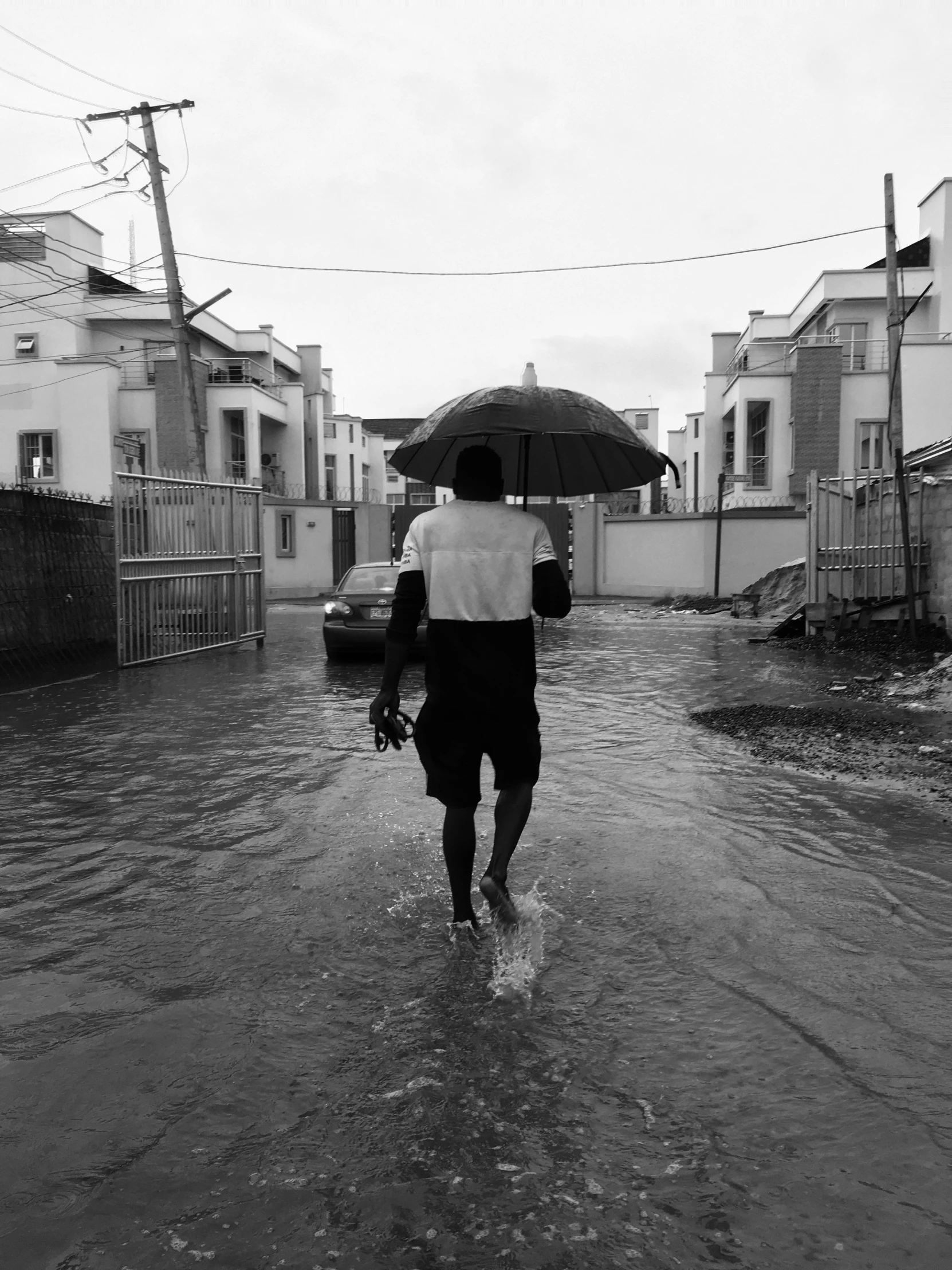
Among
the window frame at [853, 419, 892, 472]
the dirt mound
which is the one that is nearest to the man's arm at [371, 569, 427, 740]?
the dirt mound

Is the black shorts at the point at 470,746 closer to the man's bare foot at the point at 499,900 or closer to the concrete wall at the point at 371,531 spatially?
the man's bare foot at the point at 499,900

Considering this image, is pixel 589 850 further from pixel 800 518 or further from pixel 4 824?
pixel 800 518

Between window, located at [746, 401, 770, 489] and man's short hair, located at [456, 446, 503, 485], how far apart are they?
33148 millimetres

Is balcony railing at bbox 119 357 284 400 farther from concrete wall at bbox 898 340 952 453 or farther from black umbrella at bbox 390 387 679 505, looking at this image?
black umbrella at bbox 390 387 679 505

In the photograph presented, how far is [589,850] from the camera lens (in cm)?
542

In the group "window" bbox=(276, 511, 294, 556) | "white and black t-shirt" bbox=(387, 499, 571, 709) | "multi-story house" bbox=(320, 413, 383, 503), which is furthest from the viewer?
"multi-story house" bbox=(320, 413, 383, 503)

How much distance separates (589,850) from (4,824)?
10.5ft

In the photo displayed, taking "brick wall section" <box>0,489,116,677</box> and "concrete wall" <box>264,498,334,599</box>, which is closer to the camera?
"brick wall section" <box>0,489,116,677</box>

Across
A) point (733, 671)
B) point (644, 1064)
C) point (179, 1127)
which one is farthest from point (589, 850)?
point (733, 671)

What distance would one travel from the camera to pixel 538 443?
500 centimetres

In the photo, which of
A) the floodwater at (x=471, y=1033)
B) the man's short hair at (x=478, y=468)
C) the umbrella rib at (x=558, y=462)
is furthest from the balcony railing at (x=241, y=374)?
the man's short hair at (x=478, y=468)

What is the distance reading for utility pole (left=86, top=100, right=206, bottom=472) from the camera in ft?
67.8

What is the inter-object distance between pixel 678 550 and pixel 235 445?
60.6 feet

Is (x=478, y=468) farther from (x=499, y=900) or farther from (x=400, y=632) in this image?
(x=499, y=900)
